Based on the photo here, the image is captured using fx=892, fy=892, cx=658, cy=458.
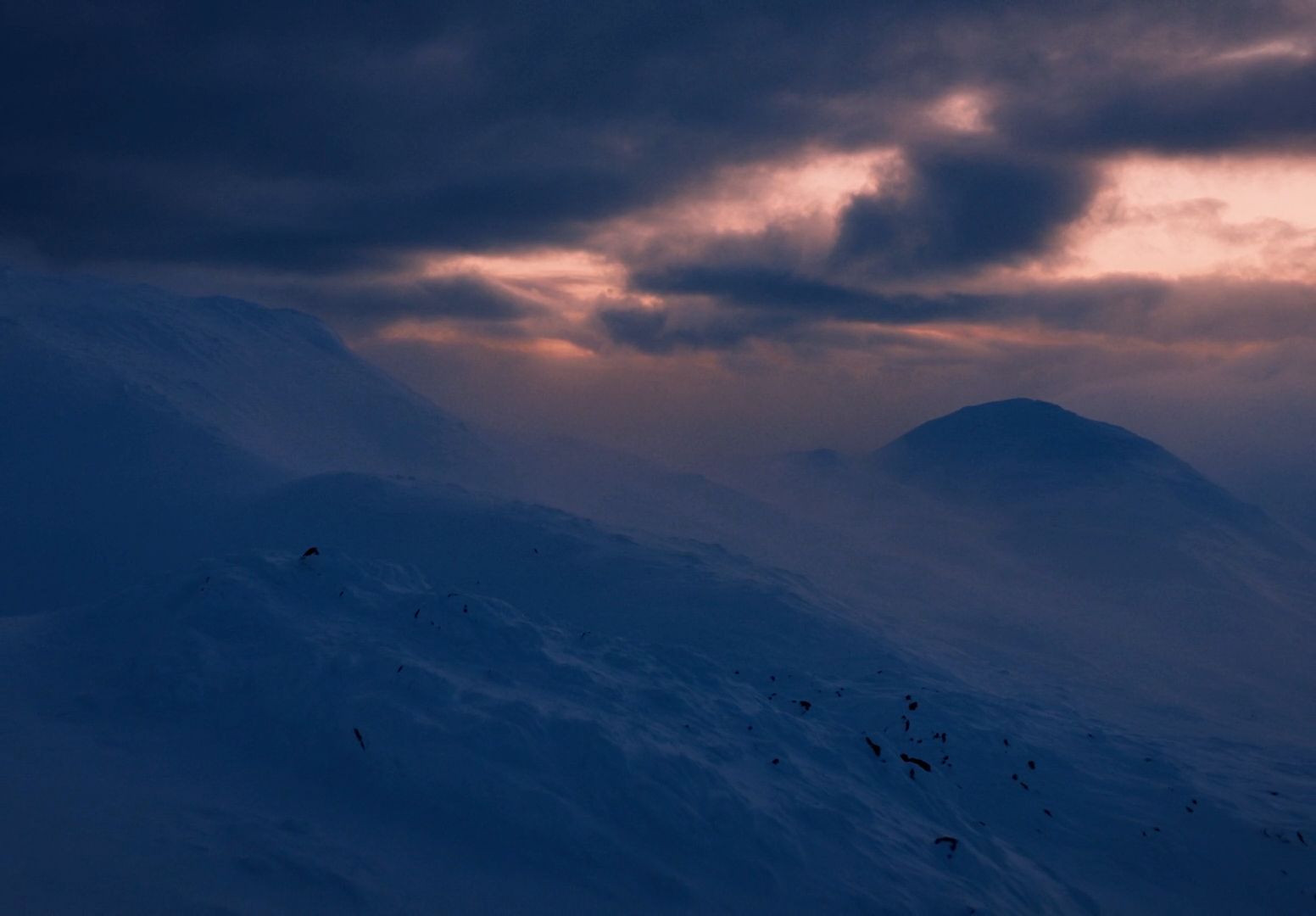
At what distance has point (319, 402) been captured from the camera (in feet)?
197

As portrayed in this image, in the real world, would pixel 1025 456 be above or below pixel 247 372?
above

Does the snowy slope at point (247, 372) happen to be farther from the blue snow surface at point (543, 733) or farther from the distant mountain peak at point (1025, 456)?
the distant mountain peak at point (1025, 456)

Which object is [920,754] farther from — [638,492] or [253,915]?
[638,492]

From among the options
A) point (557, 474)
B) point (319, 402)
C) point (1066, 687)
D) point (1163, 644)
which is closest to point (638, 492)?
point (557, 474)

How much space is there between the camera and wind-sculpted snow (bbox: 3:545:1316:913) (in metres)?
7.31

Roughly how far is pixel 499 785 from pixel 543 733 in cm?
96

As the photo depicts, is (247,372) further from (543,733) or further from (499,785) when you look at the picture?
(499,785)

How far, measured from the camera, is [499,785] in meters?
8.64

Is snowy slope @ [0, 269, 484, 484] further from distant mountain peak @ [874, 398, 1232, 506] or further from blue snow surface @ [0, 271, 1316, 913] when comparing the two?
distant mountain peak @ [874, 398, 1232, 506]

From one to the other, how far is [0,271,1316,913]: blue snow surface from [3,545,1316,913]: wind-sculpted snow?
4 cm

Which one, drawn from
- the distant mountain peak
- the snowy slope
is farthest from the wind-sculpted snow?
the distant mountain peak

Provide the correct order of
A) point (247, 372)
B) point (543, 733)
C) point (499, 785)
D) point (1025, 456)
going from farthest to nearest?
point (1025, 456) → point (247, 372) → point (543, 733) → point (499, 785)

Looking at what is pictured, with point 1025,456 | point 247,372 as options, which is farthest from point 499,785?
point 1025,456

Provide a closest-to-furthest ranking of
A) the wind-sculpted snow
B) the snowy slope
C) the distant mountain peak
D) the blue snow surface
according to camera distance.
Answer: the wind-sculpted snow → the blue snow surface → the snowy slope → the distant mountain peak
